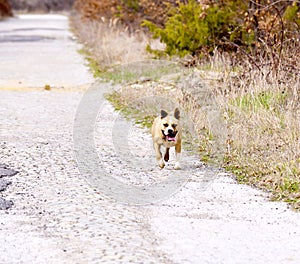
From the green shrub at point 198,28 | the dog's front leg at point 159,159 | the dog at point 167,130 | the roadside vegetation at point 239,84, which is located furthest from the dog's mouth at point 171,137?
the green shrub at point 198,28

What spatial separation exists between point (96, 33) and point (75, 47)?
1.46m

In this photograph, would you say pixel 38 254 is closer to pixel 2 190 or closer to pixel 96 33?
pixel 2 190

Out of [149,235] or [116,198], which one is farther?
[116,198]

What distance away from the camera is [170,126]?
649 cm

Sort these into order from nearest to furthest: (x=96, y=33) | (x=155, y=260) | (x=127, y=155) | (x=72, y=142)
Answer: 1. (x=155, y=260)
2. (x=127, y=155)
3. (x=72, y=142)
4. (x=96, y=33)

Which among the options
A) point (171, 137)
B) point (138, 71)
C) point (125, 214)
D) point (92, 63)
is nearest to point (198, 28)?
point (138, 71)

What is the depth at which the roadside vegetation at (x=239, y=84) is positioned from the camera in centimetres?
691

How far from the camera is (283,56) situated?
9531 millimetres

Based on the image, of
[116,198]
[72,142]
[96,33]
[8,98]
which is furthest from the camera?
[96,33]

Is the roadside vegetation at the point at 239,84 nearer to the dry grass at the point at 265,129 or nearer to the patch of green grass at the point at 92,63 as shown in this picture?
the dry grass at the point at 265,129

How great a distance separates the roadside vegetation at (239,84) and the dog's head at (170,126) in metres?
0.72

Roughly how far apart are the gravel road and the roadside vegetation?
1.16 ft

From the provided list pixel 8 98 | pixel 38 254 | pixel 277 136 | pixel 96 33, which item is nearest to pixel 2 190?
pixel 38 254

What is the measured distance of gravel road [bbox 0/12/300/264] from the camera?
4.79 metres
